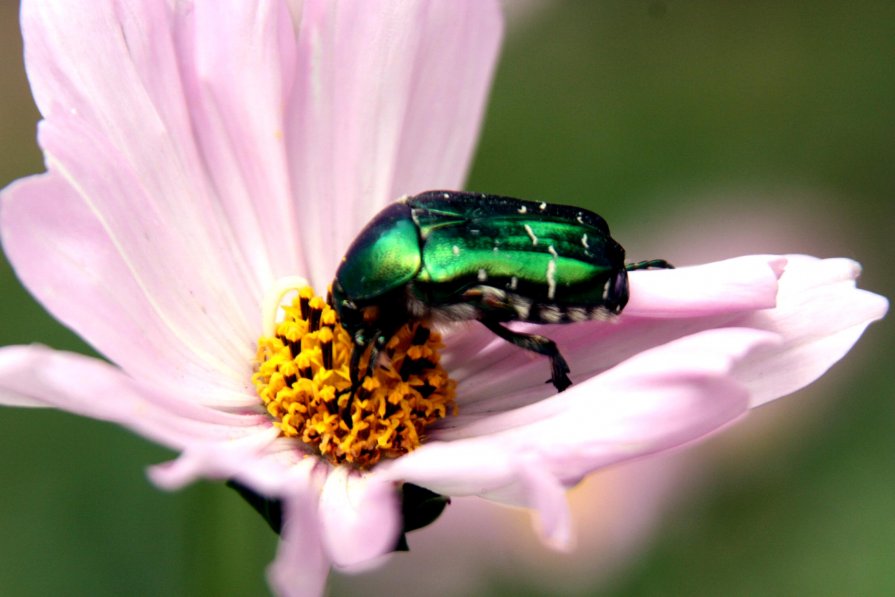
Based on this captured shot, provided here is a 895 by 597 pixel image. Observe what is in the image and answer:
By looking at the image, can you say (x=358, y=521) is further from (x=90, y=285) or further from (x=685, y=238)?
(x=685, y=238)

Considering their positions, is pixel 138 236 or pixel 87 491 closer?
pixel 138 236

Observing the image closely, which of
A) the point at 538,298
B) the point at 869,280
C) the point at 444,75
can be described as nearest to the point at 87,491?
the point at 444,75

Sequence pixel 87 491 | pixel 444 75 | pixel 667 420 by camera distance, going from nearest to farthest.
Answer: pixel 667 420
pixel 444 75
pixel 87 491

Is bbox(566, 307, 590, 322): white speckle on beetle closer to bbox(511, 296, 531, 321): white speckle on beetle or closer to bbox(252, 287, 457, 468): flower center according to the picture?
bbox(511, 296, 531, 321): white speckle on beetle

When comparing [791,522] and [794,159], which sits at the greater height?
[794,159]

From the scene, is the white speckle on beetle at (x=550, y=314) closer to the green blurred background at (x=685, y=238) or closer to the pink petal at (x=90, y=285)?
the pink petal at (x=90, y=285)

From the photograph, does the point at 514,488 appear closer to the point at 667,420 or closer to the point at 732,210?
the point at 667,420

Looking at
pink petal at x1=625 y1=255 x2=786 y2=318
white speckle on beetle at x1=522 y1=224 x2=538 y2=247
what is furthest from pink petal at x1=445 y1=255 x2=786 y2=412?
white speckle on beetle at x1=522 y1=224 x2=538 y2=247
